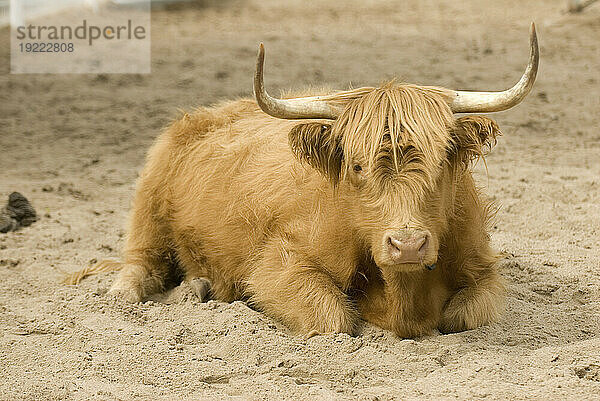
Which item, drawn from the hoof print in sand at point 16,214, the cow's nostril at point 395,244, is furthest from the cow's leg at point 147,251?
the cow's nostril at point 395,244

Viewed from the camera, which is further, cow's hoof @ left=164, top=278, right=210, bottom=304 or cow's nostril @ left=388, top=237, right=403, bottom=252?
cow's hoof @ left=164, top=278, right=210, bottom=304

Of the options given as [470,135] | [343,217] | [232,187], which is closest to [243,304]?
[232,187]

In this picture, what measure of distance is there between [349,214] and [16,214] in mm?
3111

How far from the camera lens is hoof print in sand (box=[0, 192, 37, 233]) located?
5.87m

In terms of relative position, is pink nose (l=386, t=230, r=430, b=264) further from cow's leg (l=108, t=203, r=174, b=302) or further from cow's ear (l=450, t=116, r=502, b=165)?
cow's leg (l=108, t=203, r=174, b=302)

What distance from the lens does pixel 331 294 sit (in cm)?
400

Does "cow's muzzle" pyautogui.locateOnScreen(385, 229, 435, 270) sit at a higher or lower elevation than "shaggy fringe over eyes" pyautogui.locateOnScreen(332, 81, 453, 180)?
lower

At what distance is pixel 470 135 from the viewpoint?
3.71m

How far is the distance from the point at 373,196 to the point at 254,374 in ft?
2.91

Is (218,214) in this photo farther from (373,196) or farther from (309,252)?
(373,196)

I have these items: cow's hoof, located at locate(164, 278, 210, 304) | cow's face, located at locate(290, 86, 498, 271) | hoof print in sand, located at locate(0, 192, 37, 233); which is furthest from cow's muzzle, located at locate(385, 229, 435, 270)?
hoof print in sand, located at locate(0, 192, 37, 233)

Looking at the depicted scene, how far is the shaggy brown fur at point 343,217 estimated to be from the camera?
357 centimetres

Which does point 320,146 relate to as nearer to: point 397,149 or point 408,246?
point 397,149

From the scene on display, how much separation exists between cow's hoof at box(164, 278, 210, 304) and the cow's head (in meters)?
1.16
